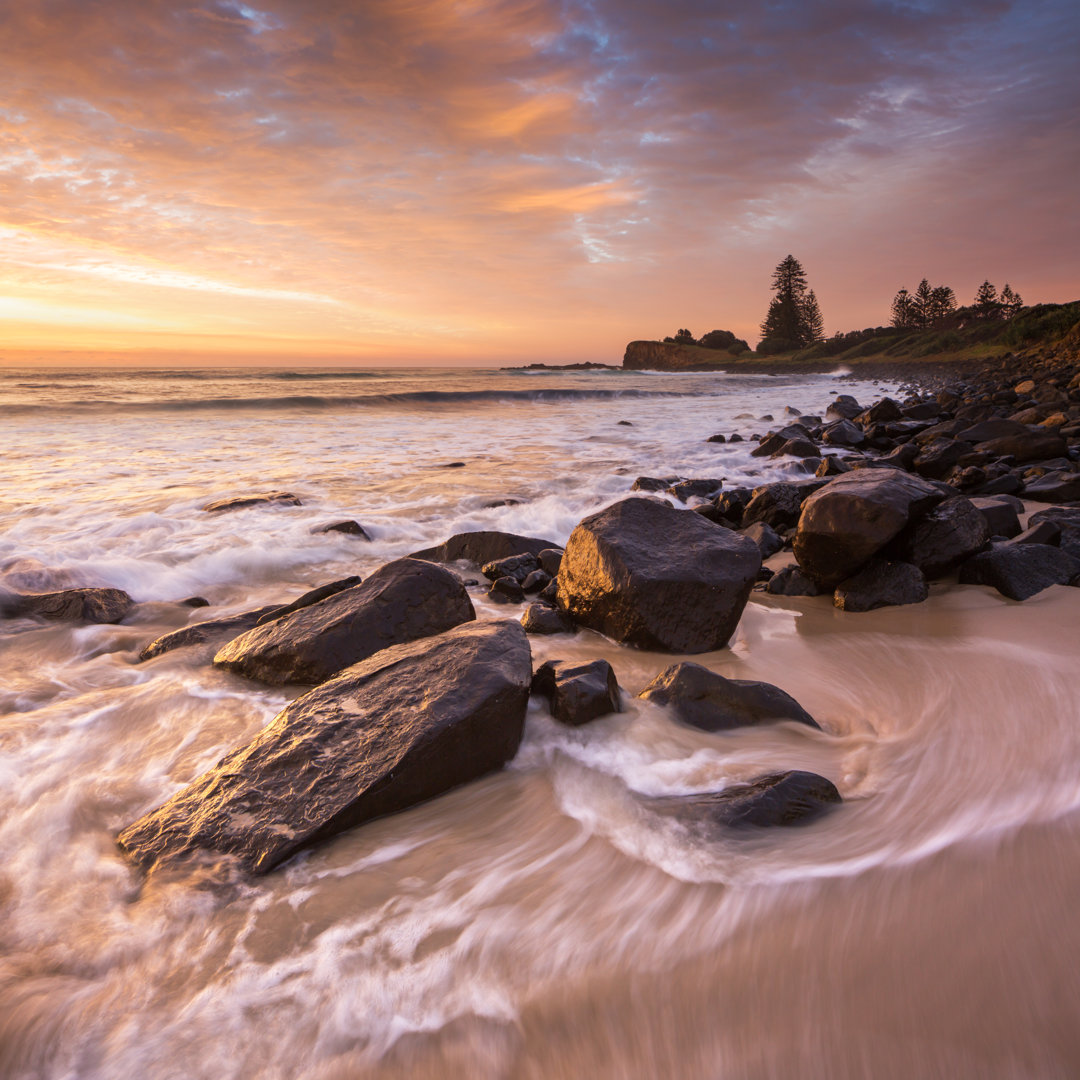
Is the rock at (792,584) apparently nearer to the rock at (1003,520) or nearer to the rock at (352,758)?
the rock at (1003,520)

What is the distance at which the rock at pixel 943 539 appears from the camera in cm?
409

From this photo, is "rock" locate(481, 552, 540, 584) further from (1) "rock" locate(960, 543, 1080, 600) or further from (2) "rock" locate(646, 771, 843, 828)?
(1) "rock" locate(960, 543, 1080, 600)

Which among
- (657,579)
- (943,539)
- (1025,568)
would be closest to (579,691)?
(657,579)

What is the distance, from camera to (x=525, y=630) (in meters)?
3.83

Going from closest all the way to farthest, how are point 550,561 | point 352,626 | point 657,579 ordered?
point 352,626
point 657,579
point 550,561

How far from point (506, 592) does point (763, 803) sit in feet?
9.07

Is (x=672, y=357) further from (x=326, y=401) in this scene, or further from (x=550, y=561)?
(x=550, y=561)

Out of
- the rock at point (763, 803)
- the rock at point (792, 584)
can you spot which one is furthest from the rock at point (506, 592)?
the rock at point (763, 803)

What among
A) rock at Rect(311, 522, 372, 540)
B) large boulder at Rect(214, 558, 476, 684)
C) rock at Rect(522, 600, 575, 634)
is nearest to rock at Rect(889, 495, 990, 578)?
rock at Rect(522, 600, 575, 634)

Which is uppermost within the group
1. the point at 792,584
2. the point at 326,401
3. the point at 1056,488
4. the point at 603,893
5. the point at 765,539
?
the point at 326,401

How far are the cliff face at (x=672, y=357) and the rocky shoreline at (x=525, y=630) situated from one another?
72.8 m

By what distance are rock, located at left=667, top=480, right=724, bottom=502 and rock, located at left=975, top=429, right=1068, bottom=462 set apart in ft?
11.0

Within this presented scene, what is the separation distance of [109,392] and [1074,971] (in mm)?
32493

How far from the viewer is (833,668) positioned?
3.26 meters
